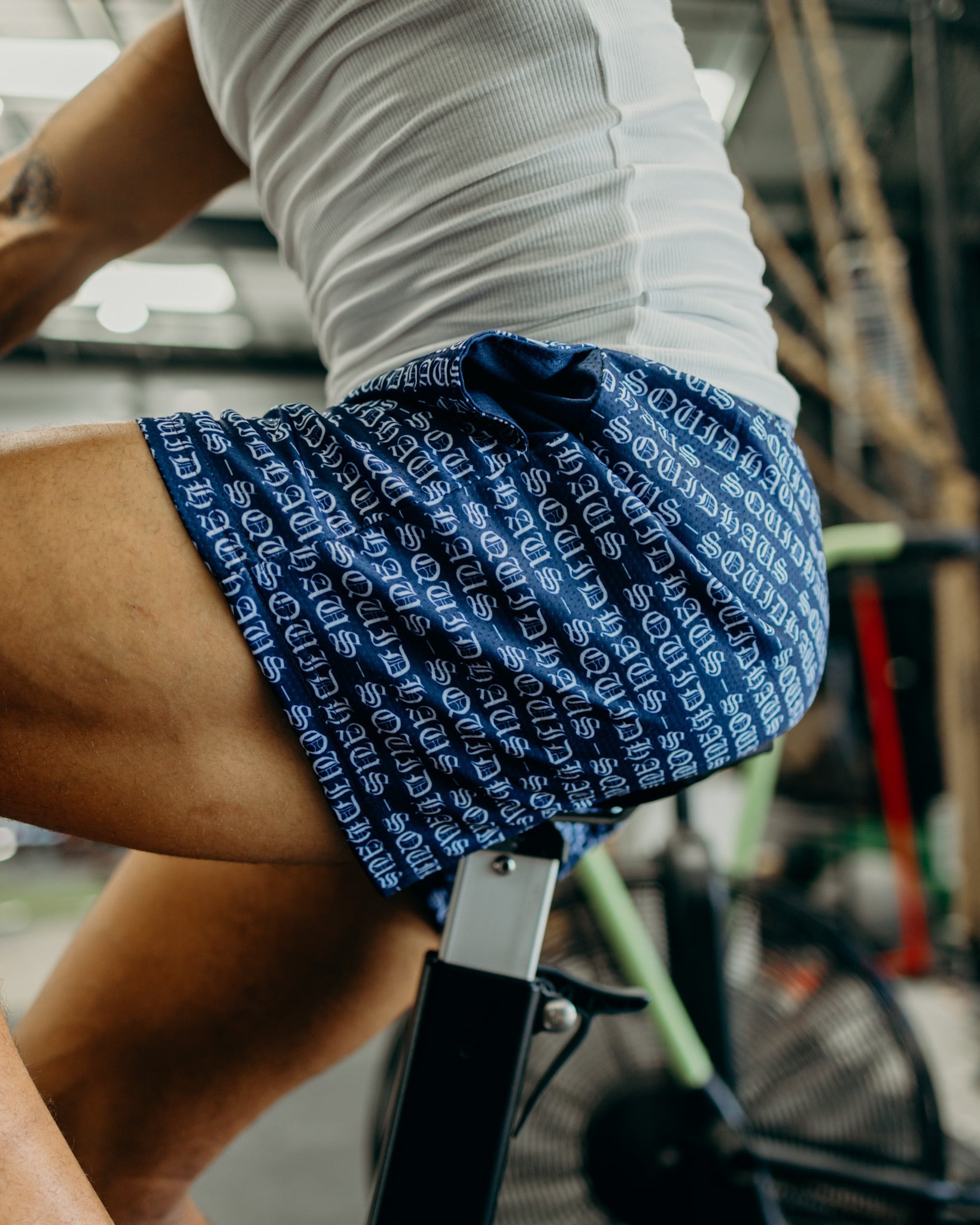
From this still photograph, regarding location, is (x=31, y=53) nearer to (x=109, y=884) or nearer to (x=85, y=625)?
(x=109, y=884)

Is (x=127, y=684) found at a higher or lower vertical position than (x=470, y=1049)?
higher

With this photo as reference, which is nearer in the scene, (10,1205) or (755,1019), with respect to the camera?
(10,1205)

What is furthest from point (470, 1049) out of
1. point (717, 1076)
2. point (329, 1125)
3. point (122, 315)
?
point (122, 315)

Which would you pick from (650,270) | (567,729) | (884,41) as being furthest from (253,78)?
(884,41)

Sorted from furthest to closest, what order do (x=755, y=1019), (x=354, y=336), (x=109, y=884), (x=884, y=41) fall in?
(x=884, y=41) → (x=755, y=1019) → (x=109, y=884) → (x=354, y=336)

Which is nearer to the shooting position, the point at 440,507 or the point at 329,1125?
the point at 440,507

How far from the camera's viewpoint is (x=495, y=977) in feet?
1.58

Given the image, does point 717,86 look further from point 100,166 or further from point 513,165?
point 513,165

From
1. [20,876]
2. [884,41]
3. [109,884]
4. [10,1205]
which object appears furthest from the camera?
[20,876]

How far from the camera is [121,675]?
0.35 metres

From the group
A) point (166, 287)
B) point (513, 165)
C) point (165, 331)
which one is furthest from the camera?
point (165, 331)

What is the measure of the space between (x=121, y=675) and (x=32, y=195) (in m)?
0.43

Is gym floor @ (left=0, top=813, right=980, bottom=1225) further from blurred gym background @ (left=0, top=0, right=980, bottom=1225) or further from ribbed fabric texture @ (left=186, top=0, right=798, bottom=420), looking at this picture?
ribbed fabric texture @ (left=186, top=0, right=798, bottom=420)

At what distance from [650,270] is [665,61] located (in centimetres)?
11
